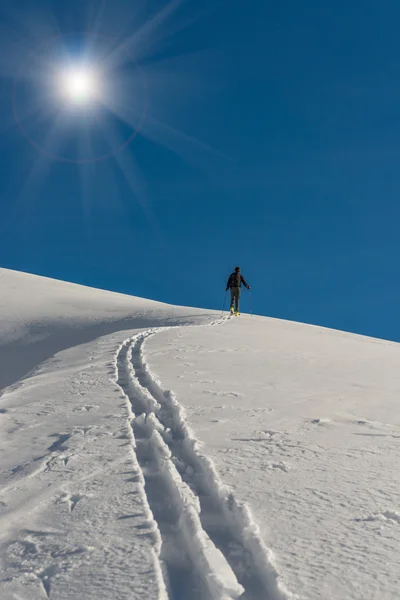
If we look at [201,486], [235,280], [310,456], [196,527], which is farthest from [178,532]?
[235,280]

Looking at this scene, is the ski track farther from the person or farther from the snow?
the person

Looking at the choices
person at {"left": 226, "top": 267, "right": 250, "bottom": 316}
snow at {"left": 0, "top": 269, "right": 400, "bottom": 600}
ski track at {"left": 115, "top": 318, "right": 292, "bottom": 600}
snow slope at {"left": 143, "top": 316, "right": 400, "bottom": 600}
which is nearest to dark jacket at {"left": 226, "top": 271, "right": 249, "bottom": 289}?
person at {"left": 226, "top": 267, "right": 250, "bottom": 316}

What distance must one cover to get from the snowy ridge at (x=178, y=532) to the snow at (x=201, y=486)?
1cm

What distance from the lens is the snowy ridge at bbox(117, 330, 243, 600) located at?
8.11 feet

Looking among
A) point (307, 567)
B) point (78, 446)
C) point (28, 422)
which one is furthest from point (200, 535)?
point (28, 422)

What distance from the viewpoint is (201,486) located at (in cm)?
375

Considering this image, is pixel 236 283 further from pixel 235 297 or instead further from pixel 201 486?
pixel 201 486

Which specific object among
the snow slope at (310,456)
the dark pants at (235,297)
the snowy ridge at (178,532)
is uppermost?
the dark pants at (235,297)

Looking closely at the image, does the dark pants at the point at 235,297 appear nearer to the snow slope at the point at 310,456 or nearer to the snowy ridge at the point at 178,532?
the snow slope at the point at 310,456

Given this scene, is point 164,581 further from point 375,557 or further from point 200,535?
point 375,557

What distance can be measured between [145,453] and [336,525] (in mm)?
1996

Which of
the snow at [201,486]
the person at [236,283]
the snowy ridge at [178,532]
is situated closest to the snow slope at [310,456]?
the snow at [201,486]

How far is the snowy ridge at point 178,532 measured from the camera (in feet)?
8.11

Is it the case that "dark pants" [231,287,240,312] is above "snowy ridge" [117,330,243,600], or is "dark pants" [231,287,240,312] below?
above
